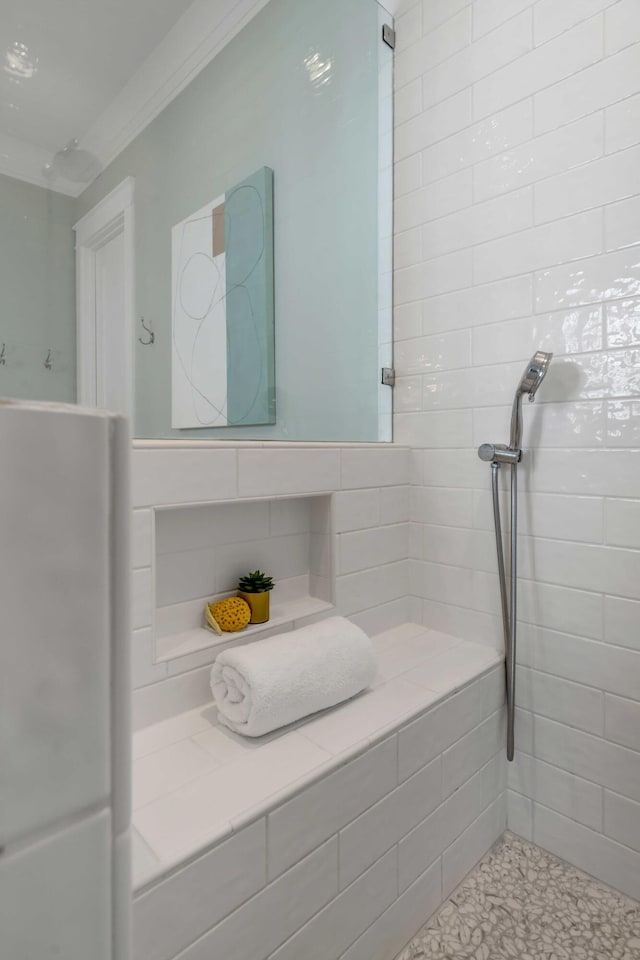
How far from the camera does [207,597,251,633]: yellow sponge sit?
114 cm

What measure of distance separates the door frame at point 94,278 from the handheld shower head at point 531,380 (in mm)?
1055

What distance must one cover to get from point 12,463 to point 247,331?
1578mm

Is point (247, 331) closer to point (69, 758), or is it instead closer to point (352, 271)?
point (352, 271)

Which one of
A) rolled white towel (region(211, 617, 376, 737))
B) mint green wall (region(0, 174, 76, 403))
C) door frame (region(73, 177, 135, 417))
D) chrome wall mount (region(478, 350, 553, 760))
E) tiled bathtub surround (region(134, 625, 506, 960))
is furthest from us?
door frame (region(73, 177, 135, 417))

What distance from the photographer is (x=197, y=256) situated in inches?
67.2

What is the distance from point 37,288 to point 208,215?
616mm

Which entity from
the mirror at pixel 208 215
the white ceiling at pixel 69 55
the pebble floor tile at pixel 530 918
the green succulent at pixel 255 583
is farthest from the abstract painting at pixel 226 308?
the pebble floor tile at pixel 530 918

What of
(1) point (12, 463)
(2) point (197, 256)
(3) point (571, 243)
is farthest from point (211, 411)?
(1) point (12, 463)

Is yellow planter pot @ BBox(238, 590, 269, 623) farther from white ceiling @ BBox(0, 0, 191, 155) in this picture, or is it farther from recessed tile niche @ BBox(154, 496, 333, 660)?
white ceiling @ BBox(0, 0, 191, 155)

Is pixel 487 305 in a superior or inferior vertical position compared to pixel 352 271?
inferior

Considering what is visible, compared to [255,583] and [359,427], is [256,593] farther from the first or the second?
[359,427]

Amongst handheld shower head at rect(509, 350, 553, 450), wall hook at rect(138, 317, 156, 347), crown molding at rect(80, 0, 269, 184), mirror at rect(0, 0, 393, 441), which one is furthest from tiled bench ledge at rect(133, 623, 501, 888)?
crown molding at rect(80, 0, 269, 184)

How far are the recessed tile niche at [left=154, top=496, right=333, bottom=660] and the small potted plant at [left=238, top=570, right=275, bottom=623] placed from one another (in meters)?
0.02

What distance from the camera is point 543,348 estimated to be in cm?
125
